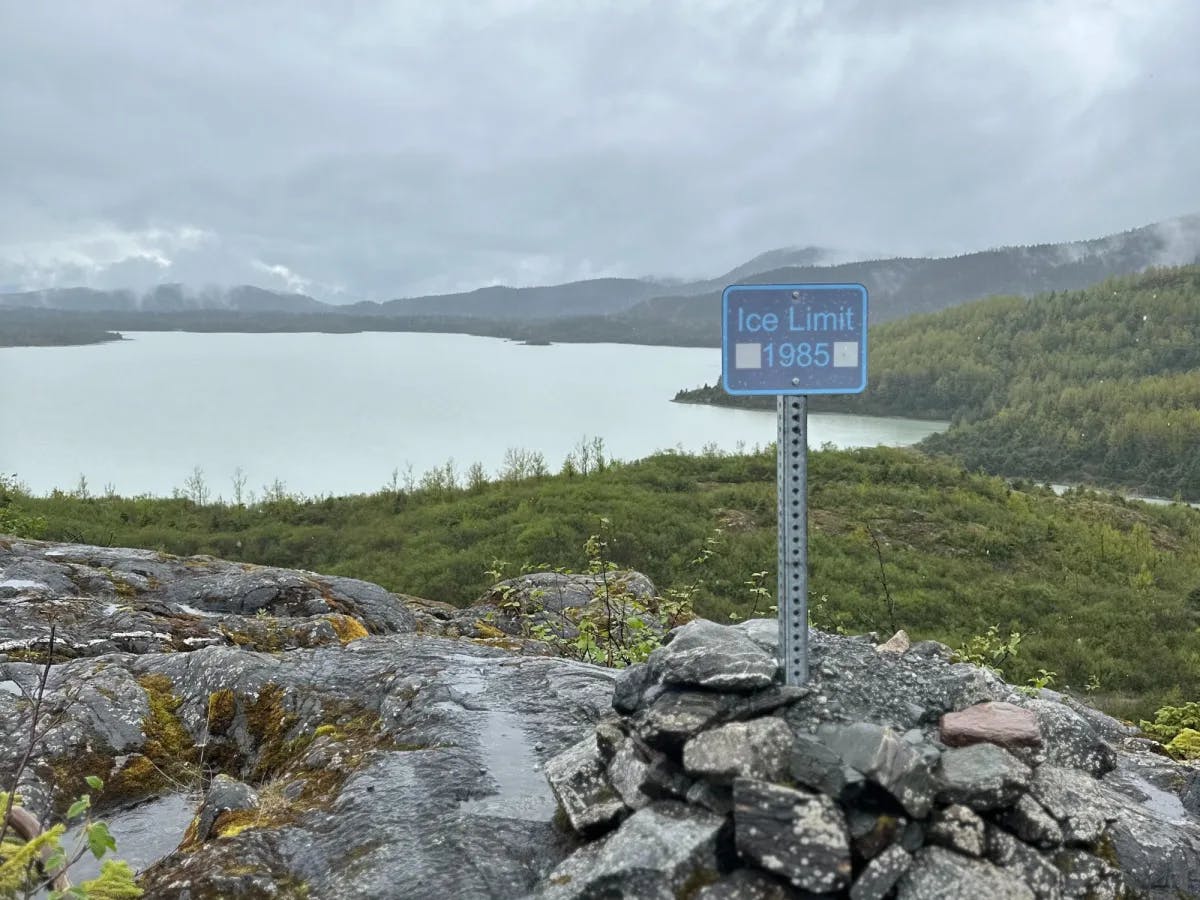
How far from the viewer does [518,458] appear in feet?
102

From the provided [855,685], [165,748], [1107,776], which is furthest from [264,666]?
[1107,776]

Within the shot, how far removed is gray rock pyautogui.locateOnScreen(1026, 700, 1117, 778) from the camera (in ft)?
13.8

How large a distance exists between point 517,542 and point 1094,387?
82.3m

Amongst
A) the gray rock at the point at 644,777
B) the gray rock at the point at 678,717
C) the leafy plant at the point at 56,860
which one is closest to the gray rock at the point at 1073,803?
the gray rock at the point at 678,717

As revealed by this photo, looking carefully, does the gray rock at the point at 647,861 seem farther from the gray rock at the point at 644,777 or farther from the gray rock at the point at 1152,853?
the gray rock at the point at 1152,853

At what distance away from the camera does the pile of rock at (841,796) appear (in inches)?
130

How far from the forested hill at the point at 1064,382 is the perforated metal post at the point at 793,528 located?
49044 mm

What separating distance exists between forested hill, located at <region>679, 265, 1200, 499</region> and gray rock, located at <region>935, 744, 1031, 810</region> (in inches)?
1944

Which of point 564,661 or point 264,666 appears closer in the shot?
point 264,666

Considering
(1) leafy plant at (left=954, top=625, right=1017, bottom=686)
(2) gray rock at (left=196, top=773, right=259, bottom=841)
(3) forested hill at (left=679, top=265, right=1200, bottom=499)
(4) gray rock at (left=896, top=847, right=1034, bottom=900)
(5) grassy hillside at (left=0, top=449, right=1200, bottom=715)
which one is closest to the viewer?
(4) gray rock at (left=896, top=847, right=1034, bottom=900)

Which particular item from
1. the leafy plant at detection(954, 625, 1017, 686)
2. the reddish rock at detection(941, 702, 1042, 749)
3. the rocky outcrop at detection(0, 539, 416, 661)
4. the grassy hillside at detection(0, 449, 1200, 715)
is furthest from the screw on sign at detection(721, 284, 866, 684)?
A: the grassy hillside at detection(0, 449, 1200, 715)

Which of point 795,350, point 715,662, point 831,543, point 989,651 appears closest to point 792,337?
point 795,350

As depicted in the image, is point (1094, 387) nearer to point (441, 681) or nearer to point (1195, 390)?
point (1195, 390)

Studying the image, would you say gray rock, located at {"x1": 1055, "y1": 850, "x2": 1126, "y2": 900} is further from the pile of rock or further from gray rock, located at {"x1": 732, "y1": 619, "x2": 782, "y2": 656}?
gray rock, located at {"x1": 732, "y1": 619, "x2": 782, "y2": 656}
